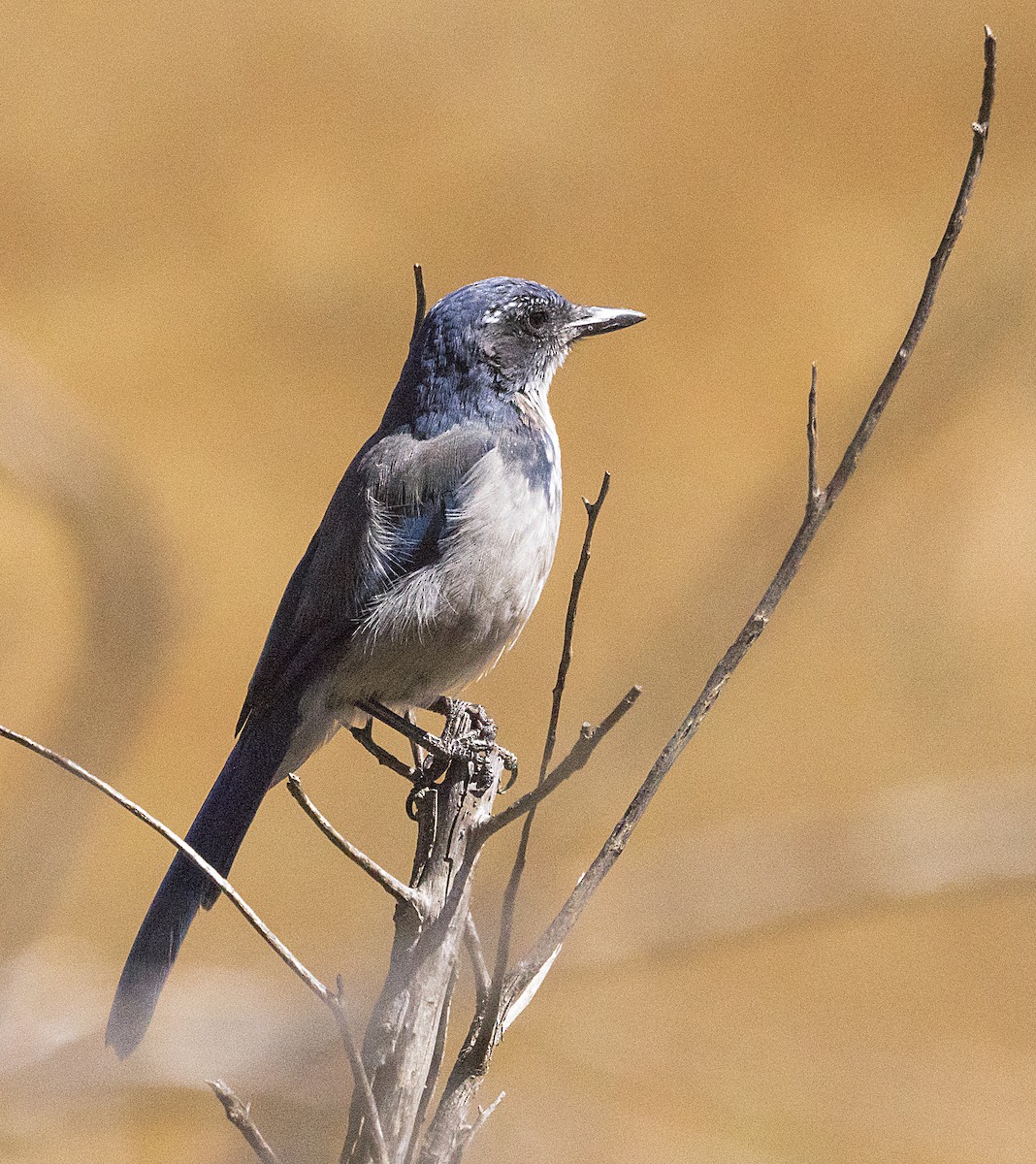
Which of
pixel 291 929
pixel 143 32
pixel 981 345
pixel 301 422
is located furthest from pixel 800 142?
pixel 291 929

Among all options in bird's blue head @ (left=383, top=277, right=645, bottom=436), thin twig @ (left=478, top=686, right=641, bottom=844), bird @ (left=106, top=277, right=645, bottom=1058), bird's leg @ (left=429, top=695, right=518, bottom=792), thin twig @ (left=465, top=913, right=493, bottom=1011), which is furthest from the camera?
bird's blue head @ (left=383, top=277, right=645, bottom=436)

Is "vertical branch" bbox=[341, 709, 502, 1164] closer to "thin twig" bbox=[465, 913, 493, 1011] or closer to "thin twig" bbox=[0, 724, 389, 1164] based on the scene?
"thin twig" bbox=[465, 913, 493, 1011]

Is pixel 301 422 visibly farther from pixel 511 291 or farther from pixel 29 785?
pixel 511 291

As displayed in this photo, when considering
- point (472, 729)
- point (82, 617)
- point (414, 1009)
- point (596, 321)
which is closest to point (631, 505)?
point (82, 617)

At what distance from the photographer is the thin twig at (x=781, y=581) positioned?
1.72 metres

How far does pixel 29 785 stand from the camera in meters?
8.15

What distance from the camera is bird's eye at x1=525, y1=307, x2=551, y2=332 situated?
3.56 meters

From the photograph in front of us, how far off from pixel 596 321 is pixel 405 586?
1.02 metres

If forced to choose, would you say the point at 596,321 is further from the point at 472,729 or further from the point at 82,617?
the point at 82,617

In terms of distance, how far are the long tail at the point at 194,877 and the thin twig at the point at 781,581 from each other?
44.9 inches

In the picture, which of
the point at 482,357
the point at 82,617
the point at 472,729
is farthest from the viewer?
the point at 82,617

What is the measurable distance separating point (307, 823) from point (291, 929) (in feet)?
2.52

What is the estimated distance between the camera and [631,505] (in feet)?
33.7

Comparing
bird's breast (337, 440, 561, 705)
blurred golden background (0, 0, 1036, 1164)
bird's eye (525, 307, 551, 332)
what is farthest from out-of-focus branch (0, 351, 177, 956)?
bird's eye (525, 307, 551, 332)
